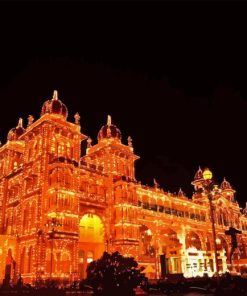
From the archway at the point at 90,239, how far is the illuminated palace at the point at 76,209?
0.47 feet

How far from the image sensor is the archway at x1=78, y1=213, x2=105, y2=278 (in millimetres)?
49688

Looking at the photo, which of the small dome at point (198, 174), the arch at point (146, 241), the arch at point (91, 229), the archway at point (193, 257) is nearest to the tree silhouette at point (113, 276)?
the arch at point (91, 229)

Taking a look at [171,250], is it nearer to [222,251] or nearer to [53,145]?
[222,251]

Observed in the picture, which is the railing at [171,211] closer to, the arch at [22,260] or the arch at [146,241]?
the arch at [146,241]

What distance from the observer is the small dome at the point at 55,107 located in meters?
47.8

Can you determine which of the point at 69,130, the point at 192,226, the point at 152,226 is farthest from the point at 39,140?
the point at 192,226

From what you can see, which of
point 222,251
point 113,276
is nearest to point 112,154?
point 222,251

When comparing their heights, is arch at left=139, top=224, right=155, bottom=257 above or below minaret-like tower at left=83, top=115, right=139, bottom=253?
below

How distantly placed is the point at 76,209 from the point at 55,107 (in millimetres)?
14722

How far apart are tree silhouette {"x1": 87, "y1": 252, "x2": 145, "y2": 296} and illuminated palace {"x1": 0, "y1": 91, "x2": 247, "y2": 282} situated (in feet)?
71.5

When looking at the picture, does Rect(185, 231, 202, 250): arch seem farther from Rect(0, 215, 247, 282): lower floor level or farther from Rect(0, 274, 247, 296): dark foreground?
Rect(0, 274, 247, 296): dark foreground

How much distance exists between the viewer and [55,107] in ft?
158

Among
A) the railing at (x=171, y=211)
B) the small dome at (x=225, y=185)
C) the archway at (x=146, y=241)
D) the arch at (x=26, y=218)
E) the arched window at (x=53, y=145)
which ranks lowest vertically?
the archway at (x=146, y=241)

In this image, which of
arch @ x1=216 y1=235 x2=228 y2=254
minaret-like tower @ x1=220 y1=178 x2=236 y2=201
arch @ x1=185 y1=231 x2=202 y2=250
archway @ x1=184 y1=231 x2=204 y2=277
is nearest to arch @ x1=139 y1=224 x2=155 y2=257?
archway @ x1=184 y1=231 x2=204 y2=277
